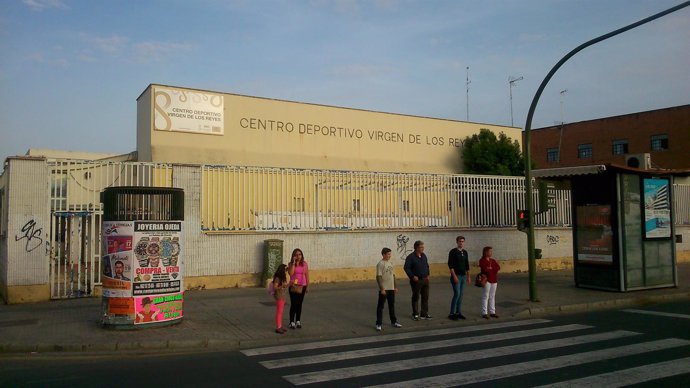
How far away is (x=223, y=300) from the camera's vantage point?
1399 cm

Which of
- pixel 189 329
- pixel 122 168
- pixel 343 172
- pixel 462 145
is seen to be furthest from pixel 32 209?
pixel 462 145

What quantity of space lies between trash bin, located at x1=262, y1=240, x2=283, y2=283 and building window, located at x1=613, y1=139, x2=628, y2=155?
42632 mm

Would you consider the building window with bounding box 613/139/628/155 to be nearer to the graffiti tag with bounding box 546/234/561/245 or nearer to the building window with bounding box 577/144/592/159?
the building window with bounding box 577/144/592/159

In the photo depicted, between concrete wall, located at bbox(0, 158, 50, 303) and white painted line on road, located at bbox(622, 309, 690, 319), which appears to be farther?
concrete wall, located at bbox(0, 158, 50, 303)

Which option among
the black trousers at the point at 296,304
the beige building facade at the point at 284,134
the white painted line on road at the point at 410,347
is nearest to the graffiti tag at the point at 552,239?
the white painted line on road at the point at 410,347

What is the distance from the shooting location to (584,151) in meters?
52.6

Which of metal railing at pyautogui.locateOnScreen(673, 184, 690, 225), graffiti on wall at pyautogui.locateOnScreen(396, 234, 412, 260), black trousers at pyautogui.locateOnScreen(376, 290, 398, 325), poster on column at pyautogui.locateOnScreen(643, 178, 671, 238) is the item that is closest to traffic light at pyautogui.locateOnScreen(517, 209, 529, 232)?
poster on column at pyautogui.locateOnScreen(643, 178, 671, 238)

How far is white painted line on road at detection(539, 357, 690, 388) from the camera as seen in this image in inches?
268

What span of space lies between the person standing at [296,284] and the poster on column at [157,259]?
2206 mm

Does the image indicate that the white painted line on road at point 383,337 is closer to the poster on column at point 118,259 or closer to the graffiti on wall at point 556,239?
the poster on column at point 118,259

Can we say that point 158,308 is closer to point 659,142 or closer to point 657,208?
point 657,208

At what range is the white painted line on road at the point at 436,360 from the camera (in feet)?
24.2

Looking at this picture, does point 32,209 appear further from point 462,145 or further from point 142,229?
point 462,145

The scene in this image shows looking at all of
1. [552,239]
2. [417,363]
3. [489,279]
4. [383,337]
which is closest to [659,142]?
[552,239]
